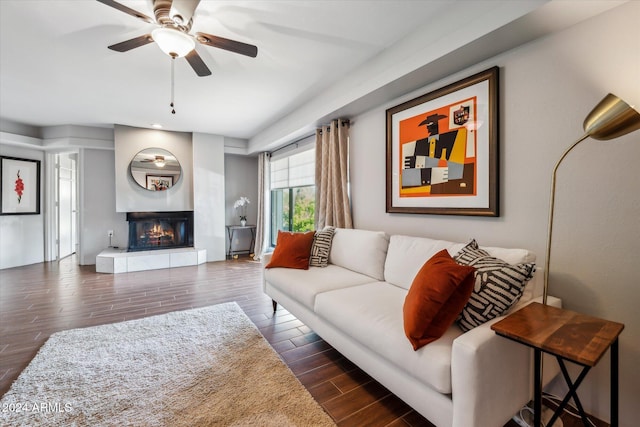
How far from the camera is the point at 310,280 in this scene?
2.45 metres

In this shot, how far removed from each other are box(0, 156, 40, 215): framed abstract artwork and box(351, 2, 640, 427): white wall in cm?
733

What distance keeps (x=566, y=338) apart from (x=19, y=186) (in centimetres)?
775

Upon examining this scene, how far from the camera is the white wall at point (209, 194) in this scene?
561cm

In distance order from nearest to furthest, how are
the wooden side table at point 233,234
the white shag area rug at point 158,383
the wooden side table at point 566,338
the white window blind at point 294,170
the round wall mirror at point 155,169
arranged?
the wooden side table at point 566,338 < the white shag area rug at point 158,383 < the white window blind at point 294,170 < the round wall mirror at point 155,169 < the wooden side table at point 233,234

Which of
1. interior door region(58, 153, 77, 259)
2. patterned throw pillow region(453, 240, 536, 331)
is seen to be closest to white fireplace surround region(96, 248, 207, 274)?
interior door region(58, 153, 77, 259)

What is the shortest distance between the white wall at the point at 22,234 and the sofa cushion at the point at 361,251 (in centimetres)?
596

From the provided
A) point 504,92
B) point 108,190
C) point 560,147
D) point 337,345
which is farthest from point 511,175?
point 108,190

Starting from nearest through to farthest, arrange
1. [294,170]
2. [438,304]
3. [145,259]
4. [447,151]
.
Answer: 1. [438,304]
2. [447,151]
3. [145,259]
4. [294,170]

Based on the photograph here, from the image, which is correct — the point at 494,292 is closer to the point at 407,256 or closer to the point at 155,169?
the point at 407,256

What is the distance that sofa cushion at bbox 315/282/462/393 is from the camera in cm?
129

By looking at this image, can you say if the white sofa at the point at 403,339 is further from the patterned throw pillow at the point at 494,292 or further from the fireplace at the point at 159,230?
the fireplace at the point at 159,230

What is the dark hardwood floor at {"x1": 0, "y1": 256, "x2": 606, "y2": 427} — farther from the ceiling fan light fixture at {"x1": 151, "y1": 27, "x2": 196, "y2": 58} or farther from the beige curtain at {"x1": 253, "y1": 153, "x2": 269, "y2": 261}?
the ceiling fan light fixture at {"x1": 151, "y1": 27, "x2": 196, "y2": 58}

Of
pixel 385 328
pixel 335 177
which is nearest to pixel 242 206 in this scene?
pixel 335 177

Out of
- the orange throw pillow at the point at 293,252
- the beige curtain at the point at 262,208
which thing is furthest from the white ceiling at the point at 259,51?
the beige curtain at the point at 262,208
